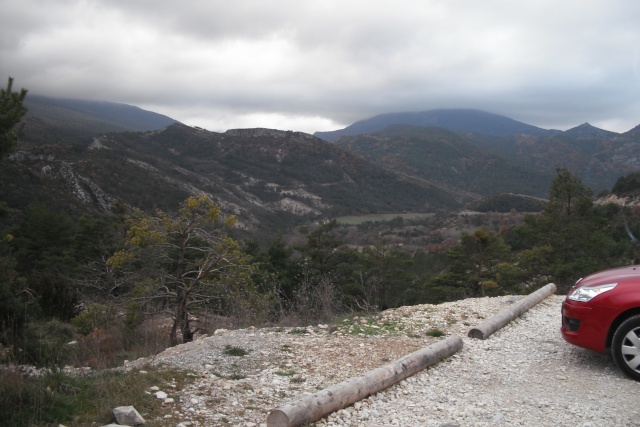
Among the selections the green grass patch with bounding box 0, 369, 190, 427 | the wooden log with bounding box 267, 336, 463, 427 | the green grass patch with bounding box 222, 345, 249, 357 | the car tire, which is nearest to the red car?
the car tire

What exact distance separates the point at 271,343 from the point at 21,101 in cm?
547

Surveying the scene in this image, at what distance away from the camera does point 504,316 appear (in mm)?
8688

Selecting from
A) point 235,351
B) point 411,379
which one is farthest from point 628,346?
point 235,351

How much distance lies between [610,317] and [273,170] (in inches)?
4705

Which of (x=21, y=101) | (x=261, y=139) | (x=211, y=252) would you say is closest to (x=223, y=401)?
(x=21, y=101)

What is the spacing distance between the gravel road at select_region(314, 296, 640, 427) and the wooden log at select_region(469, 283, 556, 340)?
1.62ft

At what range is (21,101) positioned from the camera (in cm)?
778

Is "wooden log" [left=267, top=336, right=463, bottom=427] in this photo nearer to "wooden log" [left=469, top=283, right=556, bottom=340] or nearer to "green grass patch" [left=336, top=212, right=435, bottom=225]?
"wooden log" [left=469, top=283, right=556, bottom=340]

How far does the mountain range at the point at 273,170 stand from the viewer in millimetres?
63078

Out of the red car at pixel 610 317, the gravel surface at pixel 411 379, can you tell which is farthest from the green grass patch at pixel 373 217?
the red car at pixel 610 317

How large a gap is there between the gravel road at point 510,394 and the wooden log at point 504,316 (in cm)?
49

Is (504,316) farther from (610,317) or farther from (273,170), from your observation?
(273,170)

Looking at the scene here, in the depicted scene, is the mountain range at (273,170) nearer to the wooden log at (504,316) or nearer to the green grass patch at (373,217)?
the green grass patch at (373,217)

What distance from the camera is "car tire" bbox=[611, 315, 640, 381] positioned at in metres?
5.49
